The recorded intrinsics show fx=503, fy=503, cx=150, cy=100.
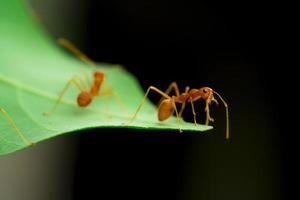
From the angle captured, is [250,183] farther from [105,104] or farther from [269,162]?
[105,104]

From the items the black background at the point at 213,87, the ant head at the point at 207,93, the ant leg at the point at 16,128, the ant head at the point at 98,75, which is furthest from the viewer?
the black background at the point at 213,87

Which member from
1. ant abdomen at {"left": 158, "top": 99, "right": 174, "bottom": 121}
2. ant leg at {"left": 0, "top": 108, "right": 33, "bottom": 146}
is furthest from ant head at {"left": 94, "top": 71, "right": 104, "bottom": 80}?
ant leg at {"left": 0, "top": 108, "right": 33, "bottom": 146}

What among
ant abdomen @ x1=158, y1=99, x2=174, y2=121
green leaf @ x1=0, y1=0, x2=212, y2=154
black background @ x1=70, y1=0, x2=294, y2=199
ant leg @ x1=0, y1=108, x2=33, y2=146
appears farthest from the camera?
black background @ x1=70, y1=0, x2=294, y2=199

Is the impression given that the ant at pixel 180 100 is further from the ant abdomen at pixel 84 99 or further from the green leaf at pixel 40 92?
the ant abdomen at pixel 84 99

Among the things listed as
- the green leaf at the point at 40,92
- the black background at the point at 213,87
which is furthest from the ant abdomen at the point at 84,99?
the black background at the point at 213,87

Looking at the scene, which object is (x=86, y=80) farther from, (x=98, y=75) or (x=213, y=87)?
(x=213, y=87)

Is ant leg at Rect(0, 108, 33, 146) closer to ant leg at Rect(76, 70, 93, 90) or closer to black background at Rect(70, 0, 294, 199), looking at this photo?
ant leg at Rect(76, 70, 93, 90)
